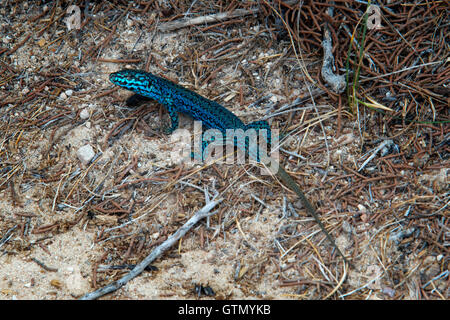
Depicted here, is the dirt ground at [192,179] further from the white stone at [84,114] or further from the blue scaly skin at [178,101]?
the blue scaly skin at [178,101]

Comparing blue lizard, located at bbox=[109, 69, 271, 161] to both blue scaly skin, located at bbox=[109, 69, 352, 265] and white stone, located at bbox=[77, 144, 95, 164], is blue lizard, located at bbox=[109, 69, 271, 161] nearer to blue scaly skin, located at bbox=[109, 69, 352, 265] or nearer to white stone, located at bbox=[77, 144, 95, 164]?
blue scaly skin, located at bbox=[109, 69, 352, 265]

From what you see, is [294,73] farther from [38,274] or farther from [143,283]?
[38,274]

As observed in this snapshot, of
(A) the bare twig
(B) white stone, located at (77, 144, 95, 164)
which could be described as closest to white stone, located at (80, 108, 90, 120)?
(B) white stone, located at (77, 144, 95, 164)

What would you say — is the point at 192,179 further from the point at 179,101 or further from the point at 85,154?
the point at 85,154

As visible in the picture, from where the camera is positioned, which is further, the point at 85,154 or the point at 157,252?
the point at 85,154

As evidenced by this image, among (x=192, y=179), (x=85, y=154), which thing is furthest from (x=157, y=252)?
(x=85, y=154)
